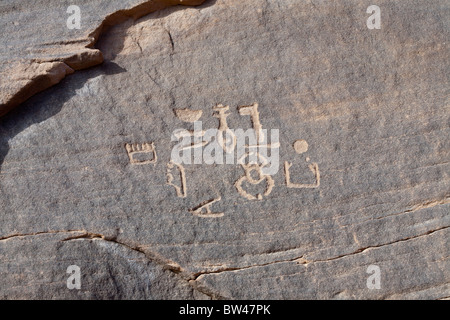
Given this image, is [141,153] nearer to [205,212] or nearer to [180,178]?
[180,178]

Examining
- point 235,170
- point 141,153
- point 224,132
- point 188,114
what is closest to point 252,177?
point 235,170

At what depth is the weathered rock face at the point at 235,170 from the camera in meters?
2.51

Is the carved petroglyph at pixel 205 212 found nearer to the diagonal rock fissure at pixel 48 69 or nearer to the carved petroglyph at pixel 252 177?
the carved petroglyph at pixel 252 177

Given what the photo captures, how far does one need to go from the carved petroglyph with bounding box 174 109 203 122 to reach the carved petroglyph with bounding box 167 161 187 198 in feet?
0.84

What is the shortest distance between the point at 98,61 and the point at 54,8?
0.42 meters

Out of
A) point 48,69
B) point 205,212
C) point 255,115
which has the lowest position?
point 205,212

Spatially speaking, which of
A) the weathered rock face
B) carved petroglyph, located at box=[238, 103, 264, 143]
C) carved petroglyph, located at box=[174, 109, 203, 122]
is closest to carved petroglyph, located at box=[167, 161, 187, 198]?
the weathered rock face

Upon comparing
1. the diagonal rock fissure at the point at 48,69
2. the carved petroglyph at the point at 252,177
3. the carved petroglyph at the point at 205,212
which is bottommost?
the carved petroglyph at the point at 205,212

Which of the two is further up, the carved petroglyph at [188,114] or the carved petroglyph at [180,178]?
the carved petroglyph at [188,114]

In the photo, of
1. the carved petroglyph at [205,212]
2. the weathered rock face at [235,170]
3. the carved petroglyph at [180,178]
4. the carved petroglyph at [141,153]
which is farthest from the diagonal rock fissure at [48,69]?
the carved petroglyph at [205,212]

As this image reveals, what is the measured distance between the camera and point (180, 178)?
258 cm

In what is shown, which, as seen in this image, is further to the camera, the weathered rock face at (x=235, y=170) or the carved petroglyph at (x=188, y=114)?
the carved petroglyph at (x=188, y=114)

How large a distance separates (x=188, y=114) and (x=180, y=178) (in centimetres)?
35

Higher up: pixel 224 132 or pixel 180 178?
pixel 224 132
